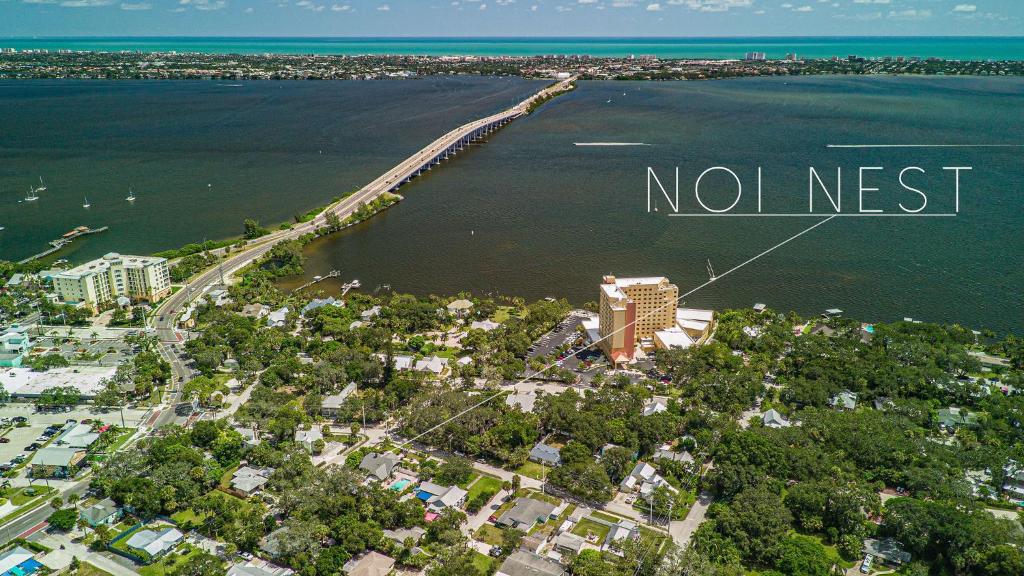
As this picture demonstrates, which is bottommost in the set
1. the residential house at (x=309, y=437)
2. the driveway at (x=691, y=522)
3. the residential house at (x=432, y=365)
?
the driveway at (x=691, y=522)

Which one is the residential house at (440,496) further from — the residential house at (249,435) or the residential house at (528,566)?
the residential house at (249,435)

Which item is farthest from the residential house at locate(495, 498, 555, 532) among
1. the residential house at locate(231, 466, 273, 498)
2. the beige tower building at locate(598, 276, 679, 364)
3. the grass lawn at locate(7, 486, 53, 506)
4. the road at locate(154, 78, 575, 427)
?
the grass lawn at locate(7, 486, 53, 506)

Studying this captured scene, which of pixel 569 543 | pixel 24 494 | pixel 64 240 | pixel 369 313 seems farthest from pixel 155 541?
pixel 64 240

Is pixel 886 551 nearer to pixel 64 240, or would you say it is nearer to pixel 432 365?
pixel 432 365

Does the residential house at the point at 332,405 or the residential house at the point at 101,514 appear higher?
the residential house at the point at 332,405

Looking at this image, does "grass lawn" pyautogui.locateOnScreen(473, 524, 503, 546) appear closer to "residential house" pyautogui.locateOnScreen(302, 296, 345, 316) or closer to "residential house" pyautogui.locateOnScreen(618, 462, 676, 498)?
"residential house" pyautogui.locateOnScreen(618, 462, 676, 498)

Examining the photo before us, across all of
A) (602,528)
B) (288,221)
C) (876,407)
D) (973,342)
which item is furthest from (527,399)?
(288,221)

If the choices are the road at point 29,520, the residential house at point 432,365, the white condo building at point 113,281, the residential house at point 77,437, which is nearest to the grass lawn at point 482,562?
the residential house at point 432,365
